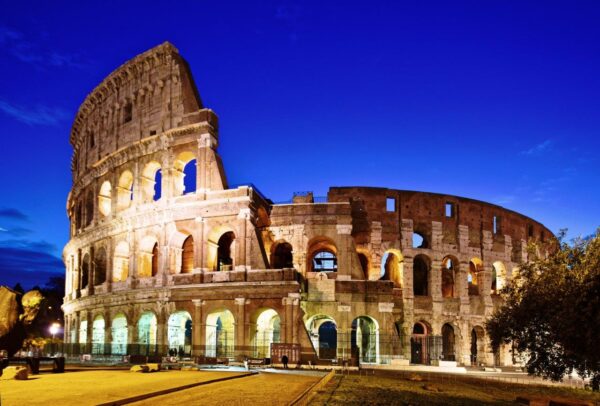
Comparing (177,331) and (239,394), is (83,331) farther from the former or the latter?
(239,394)

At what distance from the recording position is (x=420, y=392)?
18.3m

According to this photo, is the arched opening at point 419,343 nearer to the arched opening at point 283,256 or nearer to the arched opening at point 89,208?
the arched opening at point 283,256

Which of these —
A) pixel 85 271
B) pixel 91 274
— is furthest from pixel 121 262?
pixel 85 271

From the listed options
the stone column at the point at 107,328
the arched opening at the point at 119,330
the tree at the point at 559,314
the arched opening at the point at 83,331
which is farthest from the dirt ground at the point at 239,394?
the arched opening at the point at 83,331

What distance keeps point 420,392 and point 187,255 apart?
21944mm

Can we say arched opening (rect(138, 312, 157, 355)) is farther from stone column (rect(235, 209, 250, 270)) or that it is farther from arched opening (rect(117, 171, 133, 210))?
arched opening (rect(117, 171, 133, 210))

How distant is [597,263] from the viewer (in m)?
16.0

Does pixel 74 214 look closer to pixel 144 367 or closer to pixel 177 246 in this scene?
pixel 177 246

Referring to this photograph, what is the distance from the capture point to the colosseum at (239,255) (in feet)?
105

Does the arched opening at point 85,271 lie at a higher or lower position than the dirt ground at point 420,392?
higher

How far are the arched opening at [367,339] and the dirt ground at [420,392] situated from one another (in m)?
8.48

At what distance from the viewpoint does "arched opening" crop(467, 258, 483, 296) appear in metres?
39.9

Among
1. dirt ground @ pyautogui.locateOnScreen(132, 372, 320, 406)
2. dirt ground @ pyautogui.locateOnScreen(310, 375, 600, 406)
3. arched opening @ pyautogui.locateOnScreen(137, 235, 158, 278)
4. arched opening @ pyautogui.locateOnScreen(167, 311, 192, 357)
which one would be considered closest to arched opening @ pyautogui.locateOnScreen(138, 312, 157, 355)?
arched opening @ pyautogui.locateOnScreen(167, 311, 192, 357)

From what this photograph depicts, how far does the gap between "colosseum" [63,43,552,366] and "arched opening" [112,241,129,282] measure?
0.08 meters
